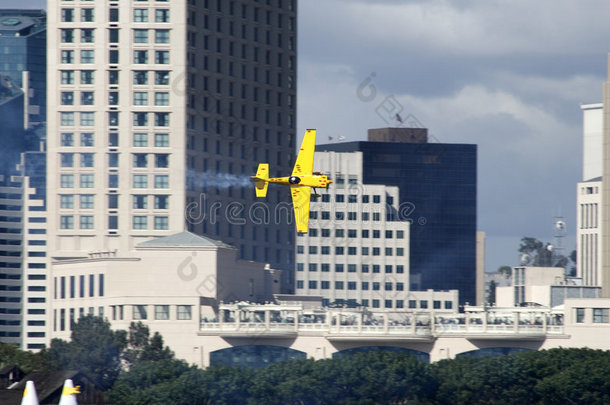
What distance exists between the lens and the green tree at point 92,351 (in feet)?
603

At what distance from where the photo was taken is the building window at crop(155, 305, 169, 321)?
199 meters

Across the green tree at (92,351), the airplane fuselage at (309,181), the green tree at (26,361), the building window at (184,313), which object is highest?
the airplane fuselage at (309,181)

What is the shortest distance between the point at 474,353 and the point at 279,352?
27473 millimetres

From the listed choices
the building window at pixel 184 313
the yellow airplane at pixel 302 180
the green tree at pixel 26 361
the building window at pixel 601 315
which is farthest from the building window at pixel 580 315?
the green tree at pixel 26 361

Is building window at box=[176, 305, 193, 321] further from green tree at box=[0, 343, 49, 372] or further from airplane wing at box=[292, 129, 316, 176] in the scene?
airplane wing at box=[292, 129, 316, 176]

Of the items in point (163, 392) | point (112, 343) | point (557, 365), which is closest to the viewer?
point (163, 392)

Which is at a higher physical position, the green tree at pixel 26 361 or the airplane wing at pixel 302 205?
the airplane wing at pixel 302 205

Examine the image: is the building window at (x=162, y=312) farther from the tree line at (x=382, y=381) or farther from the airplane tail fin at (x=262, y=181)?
the airplane tail fin at (x=262, y=181)

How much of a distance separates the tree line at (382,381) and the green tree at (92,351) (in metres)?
2.41

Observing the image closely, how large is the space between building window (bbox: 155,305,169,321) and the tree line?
18179 millimetres

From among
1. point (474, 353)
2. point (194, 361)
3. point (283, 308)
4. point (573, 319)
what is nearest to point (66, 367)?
point (194, 361)

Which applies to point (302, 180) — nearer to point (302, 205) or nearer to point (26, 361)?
point (302, 205)

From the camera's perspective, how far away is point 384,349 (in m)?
196

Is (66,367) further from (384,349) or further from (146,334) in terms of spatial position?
(384,349)
